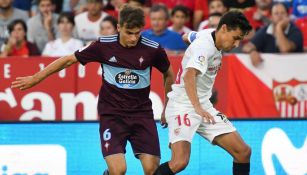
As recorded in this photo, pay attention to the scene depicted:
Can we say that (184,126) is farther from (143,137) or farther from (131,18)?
(131,18)

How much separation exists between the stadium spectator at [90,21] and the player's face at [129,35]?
535 centimetres

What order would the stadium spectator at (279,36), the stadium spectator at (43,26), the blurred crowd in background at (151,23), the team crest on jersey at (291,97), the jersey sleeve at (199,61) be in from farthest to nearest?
1. the stadium spectator at (43,26)
2. the blurred crowd in background at (151,23)
3. the stadium spectator at (279,36)
4. the team crest on jersey at (291,97)
5. the jersey sleeve at (199,61)

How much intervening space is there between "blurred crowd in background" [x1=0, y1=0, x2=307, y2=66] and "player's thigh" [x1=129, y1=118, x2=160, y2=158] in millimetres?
4260

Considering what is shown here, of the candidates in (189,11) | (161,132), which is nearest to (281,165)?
(161,132)

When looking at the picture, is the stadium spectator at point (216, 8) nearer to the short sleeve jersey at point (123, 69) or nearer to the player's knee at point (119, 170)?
the short sleeve jersey at point (123, 69)

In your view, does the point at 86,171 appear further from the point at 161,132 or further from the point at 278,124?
the point at 278,124

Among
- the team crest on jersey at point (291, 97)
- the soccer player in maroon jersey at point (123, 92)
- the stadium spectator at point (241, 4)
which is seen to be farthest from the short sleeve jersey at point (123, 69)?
the stadium spectator at point (241, 4)

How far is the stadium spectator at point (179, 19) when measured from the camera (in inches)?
547

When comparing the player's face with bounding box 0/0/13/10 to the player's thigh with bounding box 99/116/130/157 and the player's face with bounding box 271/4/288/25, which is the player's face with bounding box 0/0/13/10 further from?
the player's thigh with bounding box 99/116/130/157

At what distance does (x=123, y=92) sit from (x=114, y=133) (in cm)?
37

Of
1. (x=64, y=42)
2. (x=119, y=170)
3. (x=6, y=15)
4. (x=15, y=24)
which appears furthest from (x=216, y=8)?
(x=119, y=170)

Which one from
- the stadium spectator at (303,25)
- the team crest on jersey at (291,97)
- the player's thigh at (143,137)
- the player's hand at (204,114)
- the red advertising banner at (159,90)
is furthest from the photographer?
the stadium spectator at (303,25)

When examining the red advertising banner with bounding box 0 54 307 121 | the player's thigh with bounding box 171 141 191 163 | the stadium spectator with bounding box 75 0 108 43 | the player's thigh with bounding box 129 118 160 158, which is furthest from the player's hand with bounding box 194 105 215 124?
the stadium spectator with bounding box 75 0 108 43

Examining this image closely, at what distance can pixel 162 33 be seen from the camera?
13391mm
